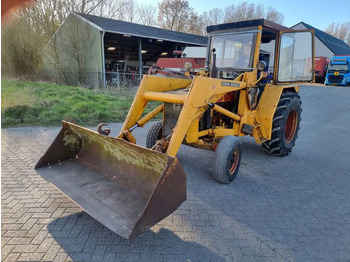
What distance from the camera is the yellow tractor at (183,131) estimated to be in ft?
8.89

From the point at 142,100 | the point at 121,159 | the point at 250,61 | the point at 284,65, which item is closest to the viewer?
the point at 121,159

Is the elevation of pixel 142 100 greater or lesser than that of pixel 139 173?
greater

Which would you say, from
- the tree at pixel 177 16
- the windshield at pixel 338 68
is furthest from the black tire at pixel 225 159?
the tree at pixel 177 16

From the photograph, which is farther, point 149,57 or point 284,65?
point 149,57

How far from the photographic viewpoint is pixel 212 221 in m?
3.11

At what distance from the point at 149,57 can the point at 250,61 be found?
78.9 feet

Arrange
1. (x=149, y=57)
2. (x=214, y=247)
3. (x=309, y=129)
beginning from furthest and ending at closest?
1. (x=149, y=57)
2. (x=309, y=129)
3. (x=214, y=247)

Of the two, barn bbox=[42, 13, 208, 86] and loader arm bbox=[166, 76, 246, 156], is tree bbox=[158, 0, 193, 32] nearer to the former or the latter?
barn bbox=[42, 13, 208, 86]

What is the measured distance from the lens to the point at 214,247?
8.71 ft

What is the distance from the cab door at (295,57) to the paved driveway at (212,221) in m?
1.82

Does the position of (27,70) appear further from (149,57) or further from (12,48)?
(149,57)

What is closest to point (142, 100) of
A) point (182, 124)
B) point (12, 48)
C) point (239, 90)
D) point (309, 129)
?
point (182, 124)

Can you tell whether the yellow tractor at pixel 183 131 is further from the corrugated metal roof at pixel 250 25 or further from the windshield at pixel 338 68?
the windshield at pixel 338 68

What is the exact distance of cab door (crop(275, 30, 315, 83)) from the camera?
16.7 feet
